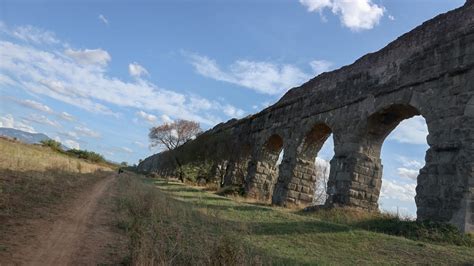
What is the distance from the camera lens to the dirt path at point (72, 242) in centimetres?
482

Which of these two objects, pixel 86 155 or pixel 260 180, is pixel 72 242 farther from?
pixel 86 155

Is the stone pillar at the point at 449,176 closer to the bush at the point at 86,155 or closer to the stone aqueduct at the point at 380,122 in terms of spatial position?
the stone aqueduct at the point at 380,122

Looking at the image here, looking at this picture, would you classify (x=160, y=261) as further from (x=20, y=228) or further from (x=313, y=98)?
(x=313, y=98)

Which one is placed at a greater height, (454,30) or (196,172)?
(454,30)

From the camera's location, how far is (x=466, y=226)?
27.2 ft

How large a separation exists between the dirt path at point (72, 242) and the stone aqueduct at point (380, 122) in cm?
662

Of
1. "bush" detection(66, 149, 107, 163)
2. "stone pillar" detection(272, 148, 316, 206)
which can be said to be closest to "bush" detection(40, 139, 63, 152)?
"bush" detection(66, 149, 107, 163)

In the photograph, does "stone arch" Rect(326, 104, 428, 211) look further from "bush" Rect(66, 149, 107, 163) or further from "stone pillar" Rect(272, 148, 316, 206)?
"bush" Rect(66, 149, 107, 163)

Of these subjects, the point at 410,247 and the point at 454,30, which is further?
the point at 454,30

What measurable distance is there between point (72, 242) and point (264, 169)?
1452cm

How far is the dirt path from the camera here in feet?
15.8

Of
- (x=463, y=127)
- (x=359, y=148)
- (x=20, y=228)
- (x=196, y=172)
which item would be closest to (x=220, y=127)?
(x=196, y=172)

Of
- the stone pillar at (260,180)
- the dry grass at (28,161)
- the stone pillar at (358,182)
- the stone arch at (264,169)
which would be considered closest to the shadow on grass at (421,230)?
the stone pillar at (358,182)

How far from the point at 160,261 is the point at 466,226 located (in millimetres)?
6541
